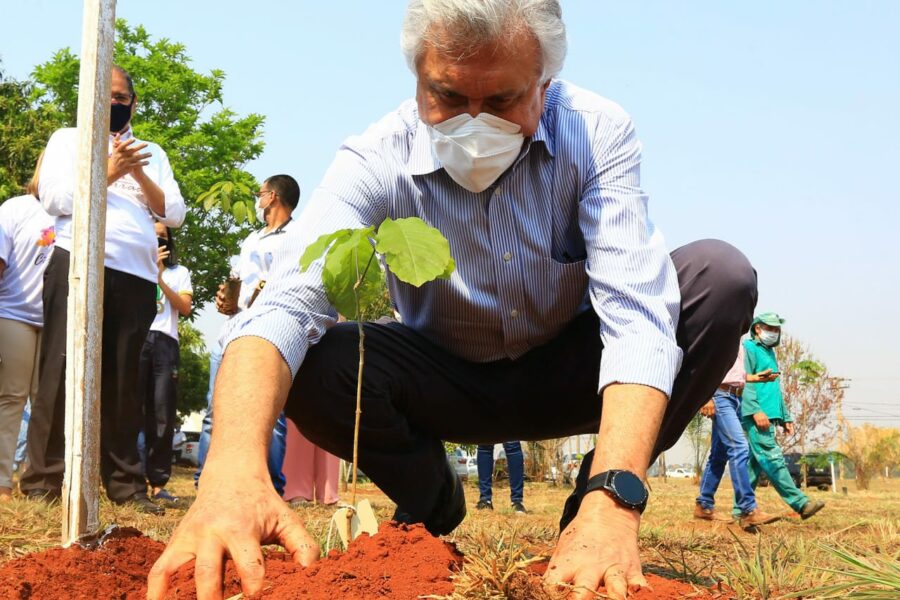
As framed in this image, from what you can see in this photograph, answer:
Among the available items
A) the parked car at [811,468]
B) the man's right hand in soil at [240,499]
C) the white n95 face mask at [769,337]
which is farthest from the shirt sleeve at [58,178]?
the parked car at [811,468]

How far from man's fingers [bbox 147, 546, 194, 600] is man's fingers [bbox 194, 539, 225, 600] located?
4 centimetres

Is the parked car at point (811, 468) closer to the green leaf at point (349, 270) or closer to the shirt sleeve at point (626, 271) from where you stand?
the shirt sleeve at point (626, 271)

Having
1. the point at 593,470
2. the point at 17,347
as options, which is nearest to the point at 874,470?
the point at 17,347

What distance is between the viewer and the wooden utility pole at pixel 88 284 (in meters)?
2.34

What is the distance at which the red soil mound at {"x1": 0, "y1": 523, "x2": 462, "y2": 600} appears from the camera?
1574mm

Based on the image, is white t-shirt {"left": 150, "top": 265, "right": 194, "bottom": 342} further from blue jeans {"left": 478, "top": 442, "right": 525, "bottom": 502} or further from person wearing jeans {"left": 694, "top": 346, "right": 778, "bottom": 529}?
person wearing jeans {"left": 694, "top": 346, "right": 778, "bottom": 529}

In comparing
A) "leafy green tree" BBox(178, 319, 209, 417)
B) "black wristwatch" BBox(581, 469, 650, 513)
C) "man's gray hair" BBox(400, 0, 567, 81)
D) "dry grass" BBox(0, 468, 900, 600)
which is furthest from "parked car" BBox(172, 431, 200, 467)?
"black wristwatch" BBox(581, 469, 650, 513)

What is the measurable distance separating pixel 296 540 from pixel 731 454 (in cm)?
687

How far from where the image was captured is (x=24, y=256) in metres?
5.80

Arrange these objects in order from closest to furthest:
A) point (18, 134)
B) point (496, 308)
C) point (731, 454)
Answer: point (496, 308)
point (731, 454)
point (18, 134)

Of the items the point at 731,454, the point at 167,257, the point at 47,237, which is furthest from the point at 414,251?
the point at 731,454

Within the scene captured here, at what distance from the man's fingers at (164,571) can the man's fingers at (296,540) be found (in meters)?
0.19

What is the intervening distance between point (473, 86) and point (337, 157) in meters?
0.59

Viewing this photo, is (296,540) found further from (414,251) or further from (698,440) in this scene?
(698,440)
